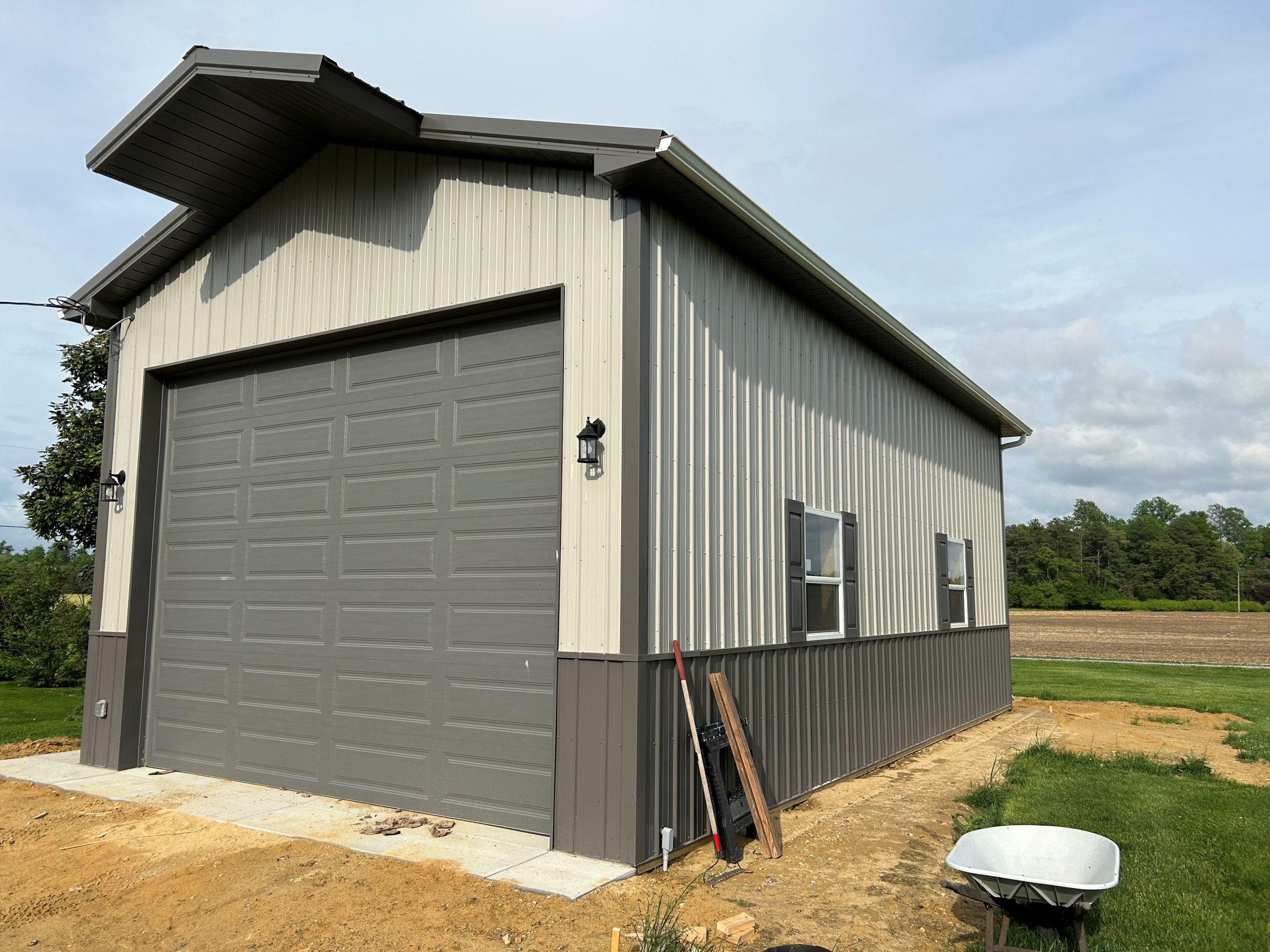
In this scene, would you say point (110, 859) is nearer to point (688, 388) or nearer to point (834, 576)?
point (688, 388)

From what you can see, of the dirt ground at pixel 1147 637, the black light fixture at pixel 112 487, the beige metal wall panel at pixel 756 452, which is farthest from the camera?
the dirt ground at pixel 1147 637

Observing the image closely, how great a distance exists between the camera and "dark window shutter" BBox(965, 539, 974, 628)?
11.0 meters

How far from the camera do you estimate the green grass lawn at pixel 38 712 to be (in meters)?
9.17

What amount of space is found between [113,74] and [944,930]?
949 centimetres

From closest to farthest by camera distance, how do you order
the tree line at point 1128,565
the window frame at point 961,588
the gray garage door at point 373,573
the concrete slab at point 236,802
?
1. the gray garage door at point 373,573
2. the concrete slab at point 236,802
3. the window frame at point 961,588
4. the tree line at point 1128,565

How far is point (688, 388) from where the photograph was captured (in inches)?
213

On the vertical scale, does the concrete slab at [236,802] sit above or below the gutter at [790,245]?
below

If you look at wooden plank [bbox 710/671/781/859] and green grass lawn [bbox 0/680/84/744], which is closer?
wooden plank [bbox 710/671/781/859]

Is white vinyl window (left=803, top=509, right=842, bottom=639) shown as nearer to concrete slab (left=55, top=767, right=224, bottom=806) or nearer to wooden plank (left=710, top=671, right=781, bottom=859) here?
wooden plank (left=710, top=671, right=781, bottom=859)

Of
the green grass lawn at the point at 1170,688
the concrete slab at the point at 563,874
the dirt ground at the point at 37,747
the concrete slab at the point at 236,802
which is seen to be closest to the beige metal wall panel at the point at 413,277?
the concrete slab at the point at 563,874

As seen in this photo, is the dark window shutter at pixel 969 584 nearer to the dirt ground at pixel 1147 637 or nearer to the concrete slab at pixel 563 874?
the concrete slab at pixel 563 874

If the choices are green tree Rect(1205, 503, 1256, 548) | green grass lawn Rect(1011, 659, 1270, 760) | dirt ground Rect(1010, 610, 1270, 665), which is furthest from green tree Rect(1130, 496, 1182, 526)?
green grass lawn Rect(1011, 659, 1270, 760)

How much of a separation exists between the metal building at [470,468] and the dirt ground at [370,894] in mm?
714

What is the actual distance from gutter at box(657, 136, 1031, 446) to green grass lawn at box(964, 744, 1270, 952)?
4144 millimetres
